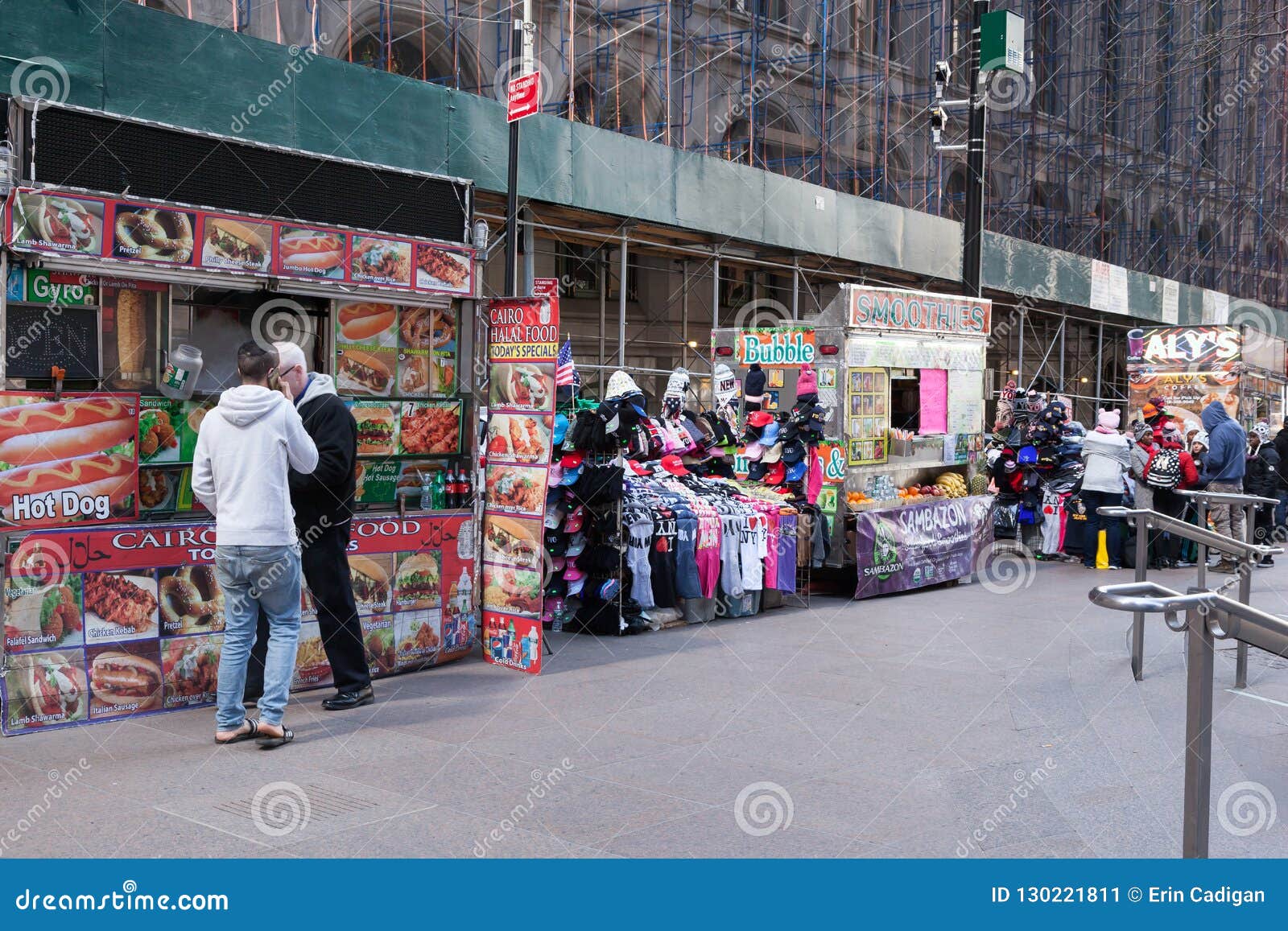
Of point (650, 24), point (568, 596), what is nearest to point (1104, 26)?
point (650, 24)

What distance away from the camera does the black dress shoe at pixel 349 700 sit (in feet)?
23.2

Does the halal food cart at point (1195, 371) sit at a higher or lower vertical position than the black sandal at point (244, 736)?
higher

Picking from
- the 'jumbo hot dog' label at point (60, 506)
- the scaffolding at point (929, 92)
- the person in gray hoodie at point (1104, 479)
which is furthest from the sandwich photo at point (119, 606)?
the person in gray hoodie at point (1104, 479)

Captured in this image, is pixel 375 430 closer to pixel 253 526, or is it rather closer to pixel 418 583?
pixel 418 583

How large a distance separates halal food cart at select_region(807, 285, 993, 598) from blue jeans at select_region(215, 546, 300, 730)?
658 cm

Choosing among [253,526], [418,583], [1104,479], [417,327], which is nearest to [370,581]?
[418,583]

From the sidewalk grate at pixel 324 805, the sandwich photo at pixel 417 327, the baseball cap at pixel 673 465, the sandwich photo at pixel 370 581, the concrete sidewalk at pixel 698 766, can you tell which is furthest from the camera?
the baseball cap at pixel 673 465

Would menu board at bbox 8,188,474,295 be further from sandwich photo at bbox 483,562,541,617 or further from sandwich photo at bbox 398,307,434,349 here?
sandwich photo at bbox 483,562,541,617

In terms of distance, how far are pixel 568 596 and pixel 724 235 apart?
998 centimetres

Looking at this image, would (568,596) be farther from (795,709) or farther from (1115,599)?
(1115,599)

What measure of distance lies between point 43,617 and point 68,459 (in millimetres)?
905

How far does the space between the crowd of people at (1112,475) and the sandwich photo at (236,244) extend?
10476 mm

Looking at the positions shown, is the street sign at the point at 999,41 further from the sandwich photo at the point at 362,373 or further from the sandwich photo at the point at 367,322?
the sandwich photo at the point at 362,373

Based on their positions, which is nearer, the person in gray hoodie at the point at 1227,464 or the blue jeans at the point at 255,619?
the blue jeans at the point at 255,619
